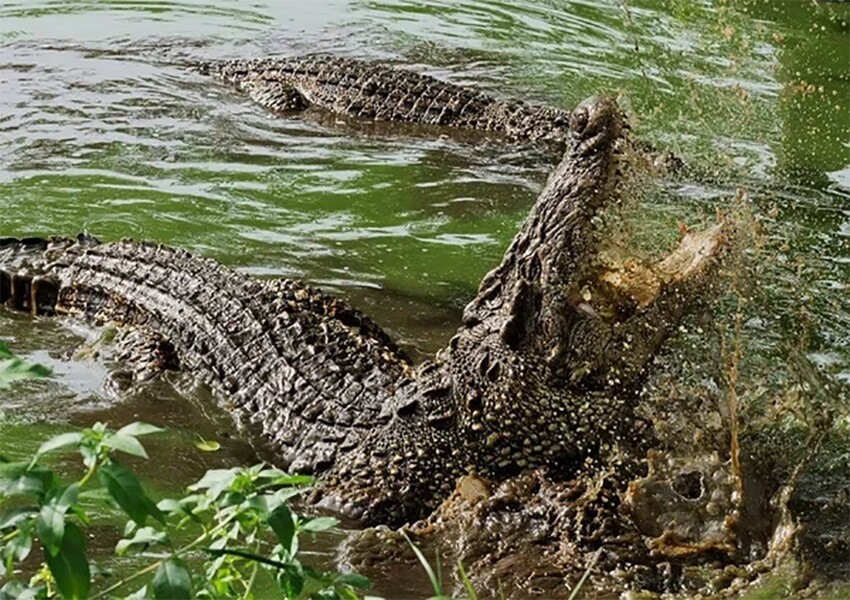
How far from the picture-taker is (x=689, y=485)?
5.11 meters

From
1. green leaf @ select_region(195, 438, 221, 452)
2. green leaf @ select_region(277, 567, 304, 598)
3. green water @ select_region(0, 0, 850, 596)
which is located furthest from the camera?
green water @ select_region(0, 0, 850, 596)

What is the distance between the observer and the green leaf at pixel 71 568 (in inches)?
102

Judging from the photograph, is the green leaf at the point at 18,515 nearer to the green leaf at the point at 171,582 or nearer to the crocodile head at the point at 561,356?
the green leaf at the point at 171,582

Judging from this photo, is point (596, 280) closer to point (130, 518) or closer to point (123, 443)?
point (130, 518)

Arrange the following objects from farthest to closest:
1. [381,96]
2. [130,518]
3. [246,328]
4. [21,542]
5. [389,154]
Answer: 1. [381,96]
2. [389,154]
3. [246,328]
4. [130,518]
5. [21,542]

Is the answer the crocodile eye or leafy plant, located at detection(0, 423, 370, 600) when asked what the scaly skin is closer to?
the crocodile eye

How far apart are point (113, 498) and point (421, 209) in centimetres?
736

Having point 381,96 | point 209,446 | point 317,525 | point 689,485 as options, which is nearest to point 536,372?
point 689,485

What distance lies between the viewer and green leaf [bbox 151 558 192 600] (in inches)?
102

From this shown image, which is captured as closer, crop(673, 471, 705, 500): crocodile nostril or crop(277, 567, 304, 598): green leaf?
crop(277, 567, 304, 598): green leaf

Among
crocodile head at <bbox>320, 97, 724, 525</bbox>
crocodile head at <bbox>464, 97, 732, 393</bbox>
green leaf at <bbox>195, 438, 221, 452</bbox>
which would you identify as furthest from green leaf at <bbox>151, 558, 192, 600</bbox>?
crocodile head at <bbox>464, 97, 732, 393</bbox>

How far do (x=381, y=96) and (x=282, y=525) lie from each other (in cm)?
986

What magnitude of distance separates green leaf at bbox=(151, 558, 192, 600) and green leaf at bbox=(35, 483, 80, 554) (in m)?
0.21

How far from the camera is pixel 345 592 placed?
3105 mm
